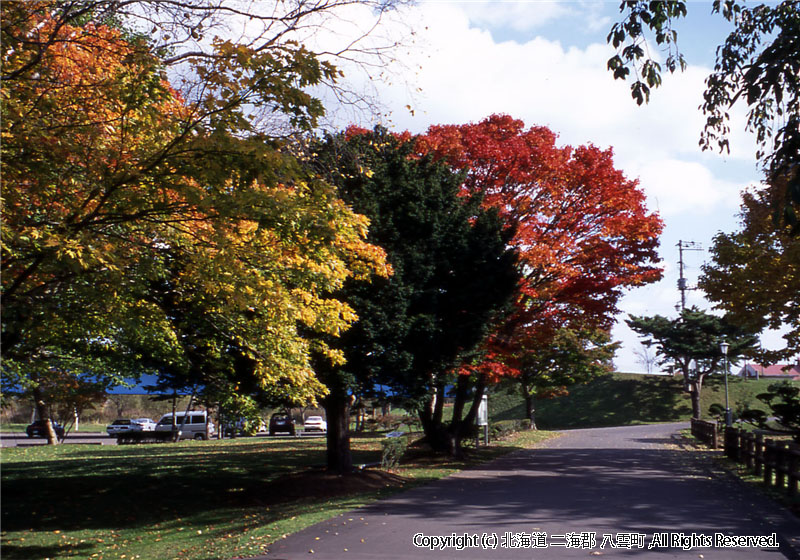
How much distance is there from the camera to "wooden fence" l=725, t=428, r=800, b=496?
41.4ft

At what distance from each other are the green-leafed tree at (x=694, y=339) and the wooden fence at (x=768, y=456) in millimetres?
30184

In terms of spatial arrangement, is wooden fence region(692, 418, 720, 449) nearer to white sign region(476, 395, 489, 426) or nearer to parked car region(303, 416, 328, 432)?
white sign region(476, 395, 489, 426)

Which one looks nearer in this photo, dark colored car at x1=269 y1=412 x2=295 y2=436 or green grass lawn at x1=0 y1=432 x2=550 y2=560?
green grass lawn at x1=0 y1=432 x2=550 y2=560

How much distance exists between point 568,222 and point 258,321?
40.5ft

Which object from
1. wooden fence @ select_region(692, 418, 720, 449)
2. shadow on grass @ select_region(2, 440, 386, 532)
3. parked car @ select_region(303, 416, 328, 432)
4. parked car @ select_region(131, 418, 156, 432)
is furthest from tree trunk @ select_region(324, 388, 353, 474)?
parked car @ select_region(303, 416, 328, 432)

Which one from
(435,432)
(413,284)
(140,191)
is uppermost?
(140,191)

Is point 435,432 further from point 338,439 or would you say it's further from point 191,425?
point 191,425

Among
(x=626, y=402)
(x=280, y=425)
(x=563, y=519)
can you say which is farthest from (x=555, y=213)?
(x=626, y=402)

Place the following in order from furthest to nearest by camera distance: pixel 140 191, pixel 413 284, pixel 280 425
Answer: pixel 280 425 < pixel 413 284 < pixel 140 191

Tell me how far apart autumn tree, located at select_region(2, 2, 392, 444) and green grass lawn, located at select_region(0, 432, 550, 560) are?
3.15 metres

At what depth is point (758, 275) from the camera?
59.5ft

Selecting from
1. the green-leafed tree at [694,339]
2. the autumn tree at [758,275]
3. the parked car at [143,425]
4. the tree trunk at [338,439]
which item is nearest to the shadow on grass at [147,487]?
the tree trunk at [338,439]

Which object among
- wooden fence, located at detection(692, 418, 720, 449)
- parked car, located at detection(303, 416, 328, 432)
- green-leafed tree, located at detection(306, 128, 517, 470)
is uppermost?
green-leafed tree, located at detection(306, 128, 517, 470)

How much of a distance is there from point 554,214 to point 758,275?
18.8ft
